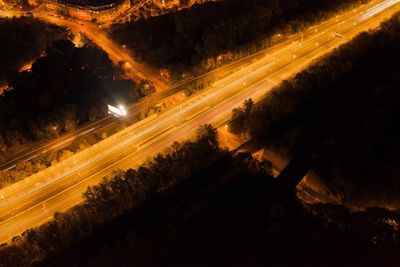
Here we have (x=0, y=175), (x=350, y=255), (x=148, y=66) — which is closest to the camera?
(x=350, y=255)

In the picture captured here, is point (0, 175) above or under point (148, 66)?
under

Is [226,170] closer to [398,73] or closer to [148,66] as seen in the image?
[148,66]

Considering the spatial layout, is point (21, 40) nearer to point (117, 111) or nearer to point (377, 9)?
point (117, 111)

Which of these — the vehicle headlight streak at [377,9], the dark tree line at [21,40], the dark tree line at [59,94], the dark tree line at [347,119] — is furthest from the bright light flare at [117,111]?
the vehicle headlight streak at [377,9]

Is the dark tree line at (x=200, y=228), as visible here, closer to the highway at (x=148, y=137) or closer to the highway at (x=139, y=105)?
the highway at (x=148, y=137)

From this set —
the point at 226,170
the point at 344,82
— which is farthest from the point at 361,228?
the point at 344,82

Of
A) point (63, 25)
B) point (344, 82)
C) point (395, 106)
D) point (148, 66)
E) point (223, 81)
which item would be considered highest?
point (63, 25)

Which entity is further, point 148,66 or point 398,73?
point 148,66

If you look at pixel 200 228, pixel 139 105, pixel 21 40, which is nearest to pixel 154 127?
pixel 139 105
